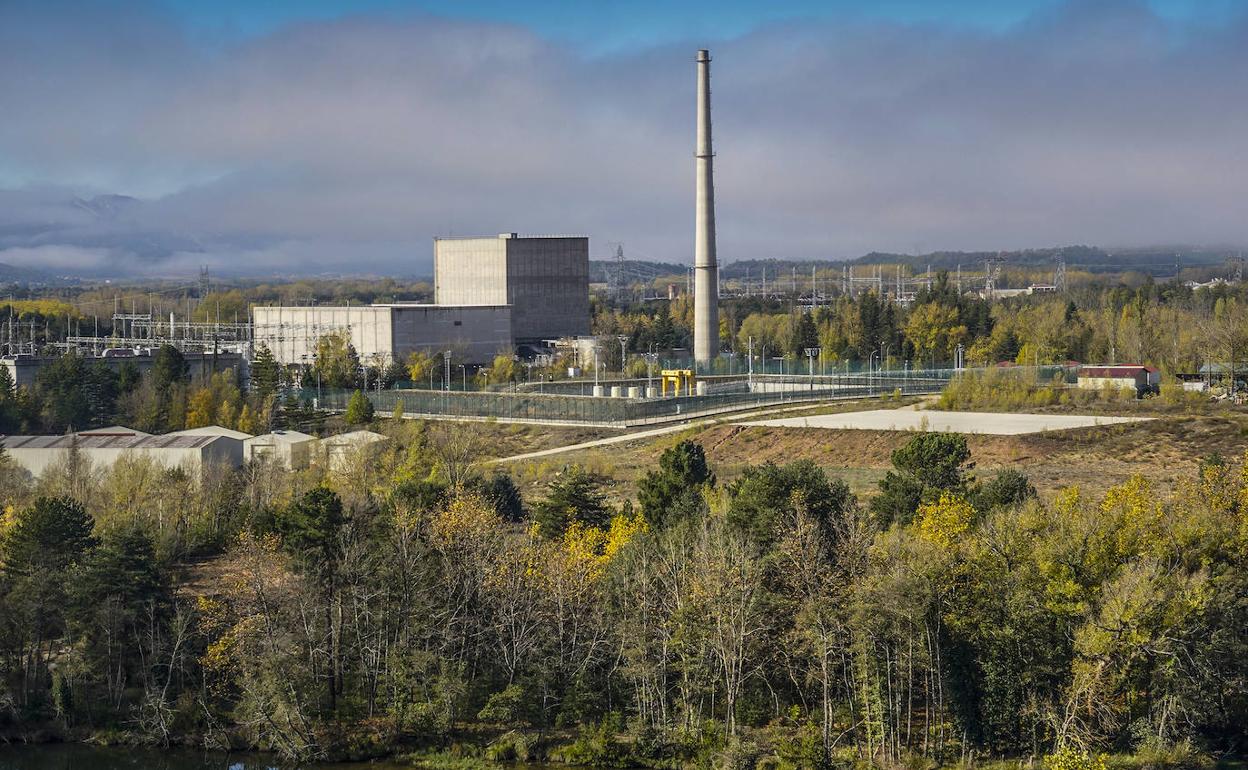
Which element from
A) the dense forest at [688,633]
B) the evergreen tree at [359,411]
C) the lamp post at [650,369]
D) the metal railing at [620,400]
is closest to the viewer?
the dense forest at [688,633]

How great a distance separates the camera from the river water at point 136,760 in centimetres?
1808

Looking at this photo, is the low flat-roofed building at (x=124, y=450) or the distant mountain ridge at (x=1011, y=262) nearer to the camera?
the low flat-roofed building at (x=124, y=450)

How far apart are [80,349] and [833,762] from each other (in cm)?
4467

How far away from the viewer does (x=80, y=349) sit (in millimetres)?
55094

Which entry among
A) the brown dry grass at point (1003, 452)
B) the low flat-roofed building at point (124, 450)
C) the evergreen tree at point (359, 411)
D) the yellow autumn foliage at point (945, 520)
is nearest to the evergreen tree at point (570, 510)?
the yellow autumn foliage at point (945, 520)

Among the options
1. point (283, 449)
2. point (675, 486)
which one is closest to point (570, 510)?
point (675, 486)

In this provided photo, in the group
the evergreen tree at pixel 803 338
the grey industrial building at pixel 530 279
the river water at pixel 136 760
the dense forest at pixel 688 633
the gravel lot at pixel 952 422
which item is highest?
the grey industrial building at pixel 530 279

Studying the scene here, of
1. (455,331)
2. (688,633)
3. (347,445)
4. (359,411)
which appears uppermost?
(455,331)

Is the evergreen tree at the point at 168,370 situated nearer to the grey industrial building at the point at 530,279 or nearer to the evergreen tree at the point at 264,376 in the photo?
the evergreen tree at the point at 264,376

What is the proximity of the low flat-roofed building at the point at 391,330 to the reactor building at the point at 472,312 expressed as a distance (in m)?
0.04

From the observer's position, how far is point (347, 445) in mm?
33125

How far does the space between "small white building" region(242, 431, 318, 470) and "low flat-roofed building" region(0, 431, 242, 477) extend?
17.2 inches

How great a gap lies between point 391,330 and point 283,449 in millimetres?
20187

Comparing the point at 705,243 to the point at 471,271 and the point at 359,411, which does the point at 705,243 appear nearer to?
the point at 471,271
